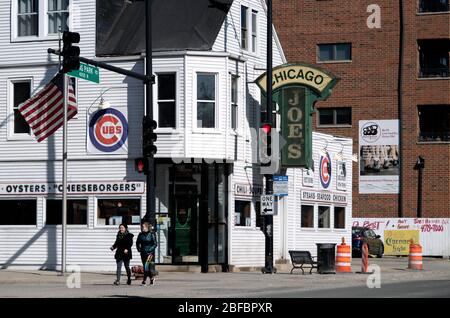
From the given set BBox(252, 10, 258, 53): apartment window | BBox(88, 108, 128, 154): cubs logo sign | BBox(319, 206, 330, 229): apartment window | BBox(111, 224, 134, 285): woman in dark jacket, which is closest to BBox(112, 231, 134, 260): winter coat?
BBox(111, 224, 134, 285): woman in dark jacket

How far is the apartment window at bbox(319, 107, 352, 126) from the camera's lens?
208 feet

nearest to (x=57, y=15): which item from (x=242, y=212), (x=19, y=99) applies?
(x=19, y=99)

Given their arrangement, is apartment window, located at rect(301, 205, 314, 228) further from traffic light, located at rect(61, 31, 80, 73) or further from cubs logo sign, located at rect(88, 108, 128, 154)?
traffic light, located at rect(61, 31, 80, 73)

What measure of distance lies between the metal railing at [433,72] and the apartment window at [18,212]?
30598 mm

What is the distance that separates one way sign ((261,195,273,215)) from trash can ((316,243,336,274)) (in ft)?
7.74

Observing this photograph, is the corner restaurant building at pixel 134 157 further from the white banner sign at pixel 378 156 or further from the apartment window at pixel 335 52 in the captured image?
the apartment window at pixel 335 52

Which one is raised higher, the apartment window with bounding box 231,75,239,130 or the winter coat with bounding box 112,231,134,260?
the apartment window with bounding box 231,75,239,130

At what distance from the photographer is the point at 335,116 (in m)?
63.9

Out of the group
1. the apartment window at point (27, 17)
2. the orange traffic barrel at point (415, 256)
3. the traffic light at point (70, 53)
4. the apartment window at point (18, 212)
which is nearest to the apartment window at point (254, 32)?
the apartment window at point (27, 17)

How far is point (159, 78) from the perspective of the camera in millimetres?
36562

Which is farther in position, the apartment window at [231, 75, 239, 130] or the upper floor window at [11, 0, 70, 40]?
the upper floor window at [11, 0, 70, 40]

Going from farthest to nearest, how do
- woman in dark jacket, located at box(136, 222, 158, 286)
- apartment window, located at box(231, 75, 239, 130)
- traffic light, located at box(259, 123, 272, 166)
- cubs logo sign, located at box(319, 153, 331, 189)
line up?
cubs logo sign, located at box(319, 153, 331, 189), apartment window, located at box(231, 75, 239, 130), traffic light, located at box(259, 123, 272, 166), woman in dark jacket, located at box(136, 222, 158, 286)
